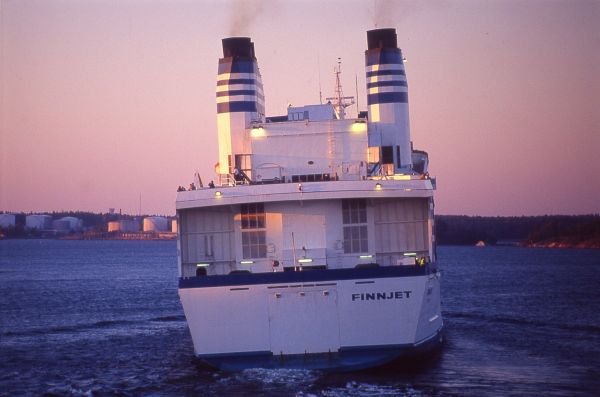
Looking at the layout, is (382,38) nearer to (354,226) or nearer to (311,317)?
(354,226)

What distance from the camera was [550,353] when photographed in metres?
29.9

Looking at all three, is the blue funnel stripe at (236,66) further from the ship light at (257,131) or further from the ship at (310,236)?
the ship light at (257,131)

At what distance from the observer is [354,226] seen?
88.6ft

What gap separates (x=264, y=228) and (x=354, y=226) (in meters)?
2.55

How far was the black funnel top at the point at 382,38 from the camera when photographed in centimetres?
3219

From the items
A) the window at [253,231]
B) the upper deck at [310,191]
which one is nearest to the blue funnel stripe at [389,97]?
the upper deck at [310,191]

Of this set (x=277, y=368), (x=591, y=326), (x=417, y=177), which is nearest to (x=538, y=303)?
(x=591, y=326)

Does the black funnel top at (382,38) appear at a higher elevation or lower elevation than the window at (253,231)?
higher

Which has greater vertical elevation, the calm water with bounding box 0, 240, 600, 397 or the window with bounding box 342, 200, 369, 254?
the window with bounding box 342, 200, 369, 254

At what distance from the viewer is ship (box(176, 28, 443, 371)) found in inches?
966

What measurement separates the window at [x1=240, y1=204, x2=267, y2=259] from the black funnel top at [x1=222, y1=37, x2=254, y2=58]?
6682mm

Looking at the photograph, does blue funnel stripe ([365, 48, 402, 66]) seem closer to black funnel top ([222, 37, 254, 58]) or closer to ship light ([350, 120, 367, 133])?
ship light ([350, 120, 367, 133])

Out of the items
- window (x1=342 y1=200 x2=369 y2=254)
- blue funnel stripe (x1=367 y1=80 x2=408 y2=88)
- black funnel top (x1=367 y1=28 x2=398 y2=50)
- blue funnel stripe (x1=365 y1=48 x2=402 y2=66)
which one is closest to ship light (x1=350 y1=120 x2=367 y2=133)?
blue funnel stripe (x1=367 y1=80 x2=408 y2=88)

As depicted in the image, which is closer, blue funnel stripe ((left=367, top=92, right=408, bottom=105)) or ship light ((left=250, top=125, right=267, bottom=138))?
Answer: ship light ((left=250, top=125, right=267, bottom=138))
